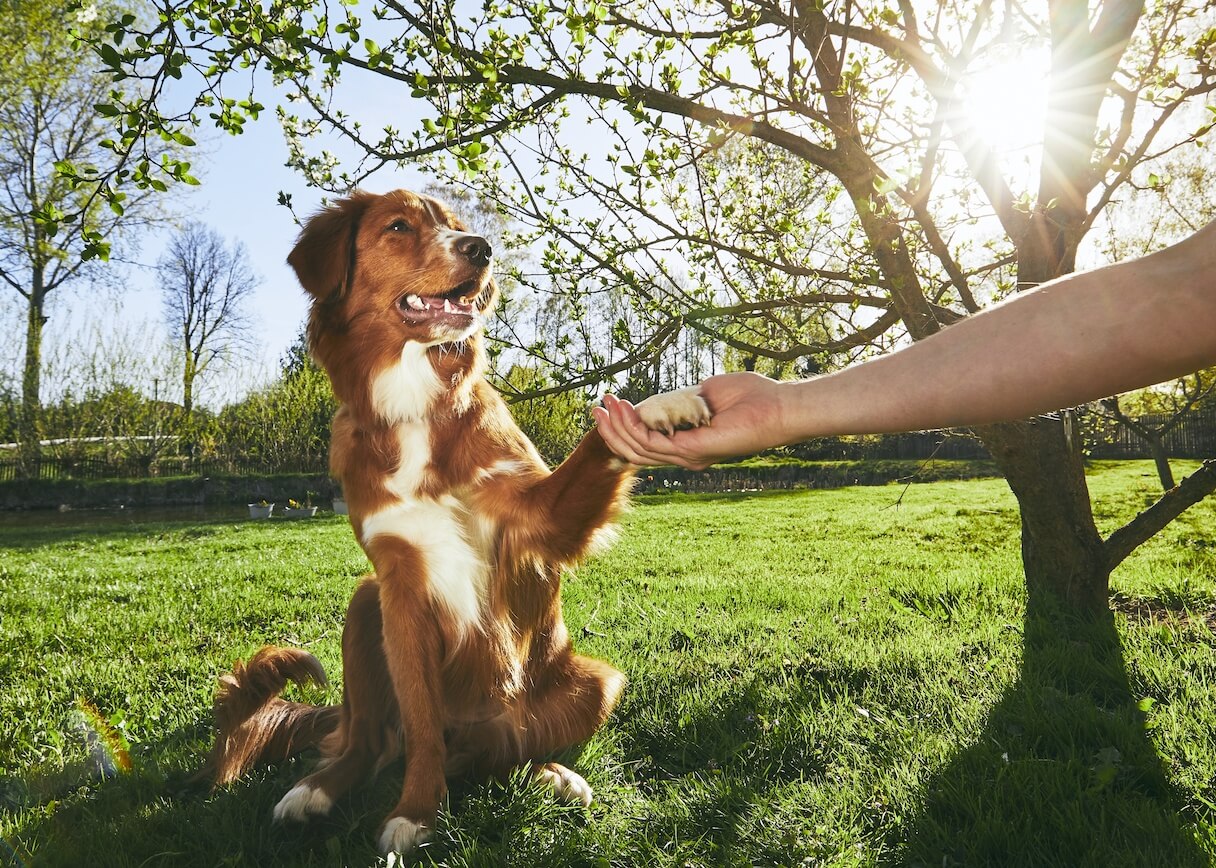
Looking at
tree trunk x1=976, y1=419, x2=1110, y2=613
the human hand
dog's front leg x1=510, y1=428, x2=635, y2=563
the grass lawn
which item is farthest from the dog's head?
tree trunk x1=976, y1=419, x2=1110, y2=613

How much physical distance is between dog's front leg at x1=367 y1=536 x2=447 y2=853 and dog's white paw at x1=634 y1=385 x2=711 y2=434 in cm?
108

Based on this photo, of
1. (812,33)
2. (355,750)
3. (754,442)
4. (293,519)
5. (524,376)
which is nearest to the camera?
(754,442)

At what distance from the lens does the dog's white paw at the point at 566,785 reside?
95.8 inches

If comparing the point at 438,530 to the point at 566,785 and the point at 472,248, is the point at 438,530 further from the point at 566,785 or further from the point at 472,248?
the point at 472,248

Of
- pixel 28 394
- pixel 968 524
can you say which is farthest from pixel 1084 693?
pixel 28 394

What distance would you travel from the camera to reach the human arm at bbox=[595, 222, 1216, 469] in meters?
1.21

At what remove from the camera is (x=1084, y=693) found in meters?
3.04

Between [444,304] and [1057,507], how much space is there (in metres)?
3.67

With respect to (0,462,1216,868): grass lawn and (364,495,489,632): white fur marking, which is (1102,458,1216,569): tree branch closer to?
(0,462,1216,868): grass lawn

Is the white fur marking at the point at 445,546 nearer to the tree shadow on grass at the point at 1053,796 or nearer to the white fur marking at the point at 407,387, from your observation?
the white fur marking at the point at 407,387

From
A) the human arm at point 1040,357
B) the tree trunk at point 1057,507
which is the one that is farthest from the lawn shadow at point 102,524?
the human arm at point 1040,357

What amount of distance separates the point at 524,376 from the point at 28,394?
23.0m

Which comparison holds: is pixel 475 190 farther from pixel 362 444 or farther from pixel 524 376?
pixel 362 444

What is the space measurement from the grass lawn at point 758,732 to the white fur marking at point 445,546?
0.63 m
